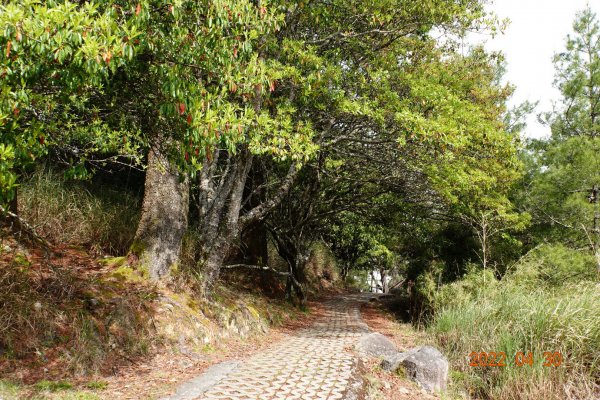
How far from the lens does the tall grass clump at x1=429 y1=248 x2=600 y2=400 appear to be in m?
5.93

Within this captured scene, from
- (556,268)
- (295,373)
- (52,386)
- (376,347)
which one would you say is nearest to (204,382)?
(295,373)

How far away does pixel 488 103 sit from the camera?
16703 millimetres

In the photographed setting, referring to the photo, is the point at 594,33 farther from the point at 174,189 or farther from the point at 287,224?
the point at 174,189

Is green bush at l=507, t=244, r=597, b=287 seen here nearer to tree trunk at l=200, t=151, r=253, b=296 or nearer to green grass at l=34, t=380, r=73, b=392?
tree trunk at l=200, t=151, r=253, b=296

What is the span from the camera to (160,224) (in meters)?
7.83

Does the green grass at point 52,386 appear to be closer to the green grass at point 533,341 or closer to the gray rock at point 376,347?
the gray rock at point 376,347

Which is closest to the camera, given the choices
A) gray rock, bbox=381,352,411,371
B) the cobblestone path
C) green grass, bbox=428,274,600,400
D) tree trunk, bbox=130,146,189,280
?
the cobblestone path

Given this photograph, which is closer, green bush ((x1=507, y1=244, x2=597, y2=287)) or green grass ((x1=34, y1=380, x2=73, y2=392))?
green grass ((x1=34, y1=380, x2=73, y2=392))

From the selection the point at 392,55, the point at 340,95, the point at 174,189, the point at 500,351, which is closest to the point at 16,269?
the point at 174,189

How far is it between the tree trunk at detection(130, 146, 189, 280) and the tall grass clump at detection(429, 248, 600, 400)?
5.68 meters

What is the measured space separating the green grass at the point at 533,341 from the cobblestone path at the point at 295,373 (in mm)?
2105

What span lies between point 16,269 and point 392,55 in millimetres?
8917

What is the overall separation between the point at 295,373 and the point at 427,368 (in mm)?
2170
